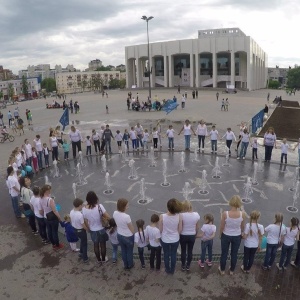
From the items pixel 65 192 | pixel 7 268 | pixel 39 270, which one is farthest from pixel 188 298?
pixel 65 192

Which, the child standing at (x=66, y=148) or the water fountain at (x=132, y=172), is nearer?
the water fountain at (x=132, y=172)

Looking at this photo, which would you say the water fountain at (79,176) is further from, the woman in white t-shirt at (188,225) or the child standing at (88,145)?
the woman in white t-shirt at (188,225)

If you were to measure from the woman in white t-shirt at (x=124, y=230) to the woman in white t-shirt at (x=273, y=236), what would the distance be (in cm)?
285

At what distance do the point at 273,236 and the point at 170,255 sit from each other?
7.16 ft

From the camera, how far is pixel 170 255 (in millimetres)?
6266

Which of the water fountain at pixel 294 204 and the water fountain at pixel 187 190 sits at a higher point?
the water fountain at pixel 187 190

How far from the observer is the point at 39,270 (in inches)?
268

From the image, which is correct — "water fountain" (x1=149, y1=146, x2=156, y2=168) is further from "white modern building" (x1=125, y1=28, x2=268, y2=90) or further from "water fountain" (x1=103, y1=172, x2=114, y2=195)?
"white modern building" (x1=125, y1=28, x2=268, y2=90)

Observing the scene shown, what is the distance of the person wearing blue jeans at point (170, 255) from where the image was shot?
6094 mm

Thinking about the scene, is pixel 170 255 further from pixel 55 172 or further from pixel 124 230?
pixel 55 172

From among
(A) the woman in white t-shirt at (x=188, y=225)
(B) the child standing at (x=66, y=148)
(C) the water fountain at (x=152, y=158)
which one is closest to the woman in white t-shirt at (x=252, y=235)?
(A) the woman in white t-shirt at (x=188, y=225)

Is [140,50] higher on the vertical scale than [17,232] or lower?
higher

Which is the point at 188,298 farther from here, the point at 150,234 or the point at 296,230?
the point at 296,230

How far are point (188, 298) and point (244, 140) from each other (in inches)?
411
